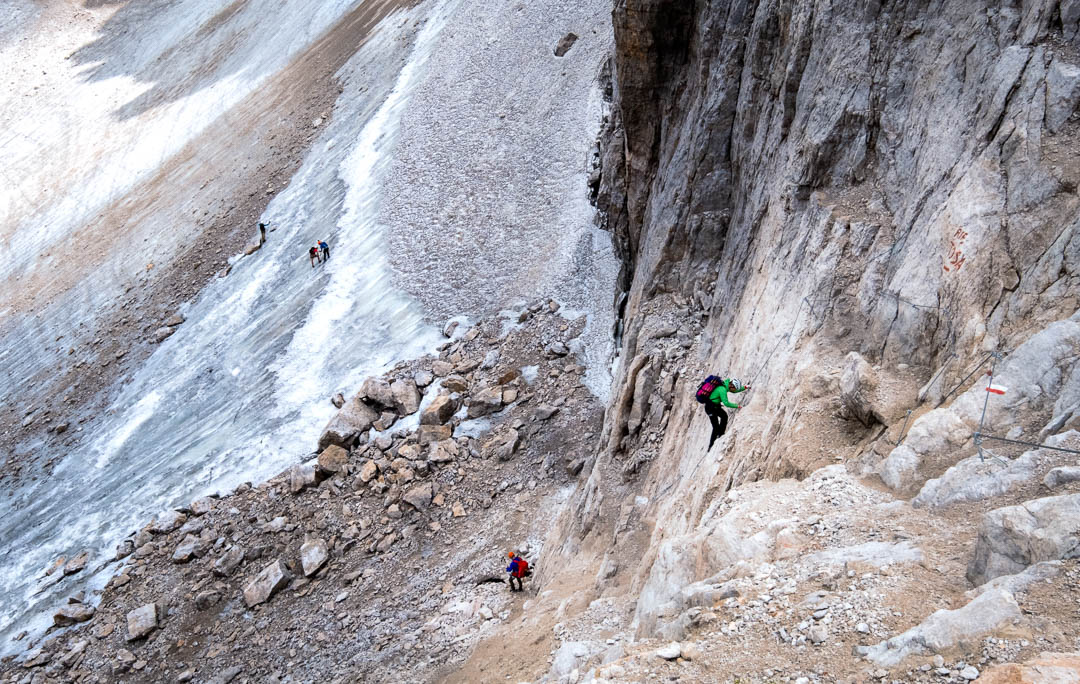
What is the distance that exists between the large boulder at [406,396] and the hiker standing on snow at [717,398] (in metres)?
12.2

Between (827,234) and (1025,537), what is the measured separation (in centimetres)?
629

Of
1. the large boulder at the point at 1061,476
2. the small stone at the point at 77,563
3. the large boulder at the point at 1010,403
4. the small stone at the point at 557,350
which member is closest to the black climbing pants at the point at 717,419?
the large boulder at the point at 1010,403

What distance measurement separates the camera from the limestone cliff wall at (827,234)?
8.09m

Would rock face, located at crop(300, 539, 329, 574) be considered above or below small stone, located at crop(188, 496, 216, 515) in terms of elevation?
below

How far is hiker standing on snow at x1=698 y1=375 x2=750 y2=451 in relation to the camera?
429 inches

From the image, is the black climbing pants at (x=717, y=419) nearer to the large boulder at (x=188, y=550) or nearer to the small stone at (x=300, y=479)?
the small stone at (x=300, y=479)

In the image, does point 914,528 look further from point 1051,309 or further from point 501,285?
point 501,285

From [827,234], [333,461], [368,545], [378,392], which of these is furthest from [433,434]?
[827,234]

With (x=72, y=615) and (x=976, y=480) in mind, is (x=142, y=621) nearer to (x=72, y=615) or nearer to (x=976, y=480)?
(x=72, y=615)

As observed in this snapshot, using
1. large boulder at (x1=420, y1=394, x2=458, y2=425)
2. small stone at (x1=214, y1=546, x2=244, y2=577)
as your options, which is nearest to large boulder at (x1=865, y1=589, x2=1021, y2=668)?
large boulder at (x1=420, y1=394, x2=458, y2=425)

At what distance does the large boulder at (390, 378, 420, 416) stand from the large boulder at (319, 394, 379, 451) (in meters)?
0.82

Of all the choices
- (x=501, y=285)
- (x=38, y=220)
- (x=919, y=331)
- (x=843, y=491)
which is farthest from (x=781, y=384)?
(x=38, y=220)

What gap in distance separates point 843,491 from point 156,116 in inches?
1845

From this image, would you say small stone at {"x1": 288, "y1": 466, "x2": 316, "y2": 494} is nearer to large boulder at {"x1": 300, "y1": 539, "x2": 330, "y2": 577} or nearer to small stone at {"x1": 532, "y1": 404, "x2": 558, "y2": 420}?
large boulder at {"x1": 300, "y1": 539, "x2": 330, "y2": 577}
